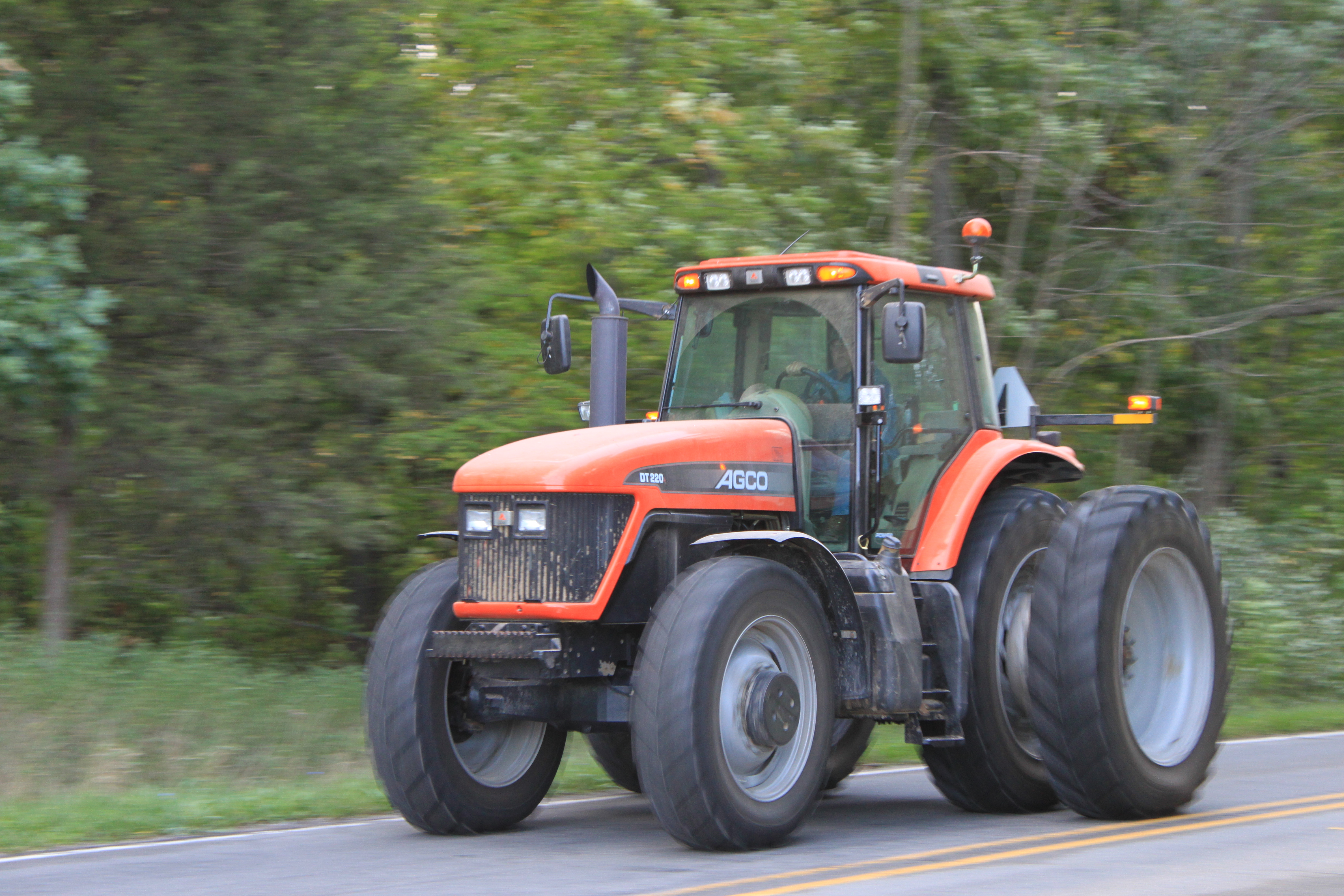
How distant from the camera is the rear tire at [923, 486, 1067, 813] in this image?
313 inches

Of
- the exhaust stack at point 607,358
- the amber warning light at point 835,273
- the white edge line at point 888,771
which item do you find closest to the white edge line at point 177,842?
the exhaust stack at point 607,358

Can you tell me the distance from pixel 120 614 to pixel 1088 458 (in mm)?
10883

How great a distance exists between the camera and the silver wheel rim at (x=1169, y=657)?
317 inches

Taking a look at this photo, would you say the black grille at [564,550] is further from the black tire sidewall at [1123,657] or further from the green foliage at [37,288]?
the green foliage at [37,288]

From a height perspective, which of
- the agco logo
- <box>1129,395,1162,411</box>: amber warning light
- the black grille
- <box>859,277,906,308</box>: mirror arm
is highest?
<box>859,277,906,308</box>: mirror arm

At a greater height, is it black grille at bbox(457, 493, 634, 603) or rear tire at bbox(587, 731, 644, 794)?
black grille at bbox(457, 493, 634, 603)

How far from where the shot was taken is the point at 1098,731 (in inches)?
289

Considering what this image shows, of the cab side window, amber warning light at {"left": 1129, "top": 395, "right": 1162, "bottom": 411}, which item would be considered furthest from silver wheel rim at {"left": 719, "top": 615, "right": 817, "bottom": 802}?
amber warning light at {"left": 1129, "top": 395, "right": 1162, "bottom": 411}

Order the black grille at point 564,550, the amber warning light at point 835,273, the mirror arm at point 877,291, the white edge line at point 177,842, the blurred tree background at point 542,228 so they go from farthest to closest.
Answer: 1. the blurred tree background at point 542,228
2. the amber warning light at point 835,273
3. the mirror arm at point 877,291
4. the white edge line at point 177,842
5. the black grille at point 564,550

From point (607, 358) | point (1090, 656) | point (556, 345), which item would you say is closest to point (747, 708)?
point (1090, 656)

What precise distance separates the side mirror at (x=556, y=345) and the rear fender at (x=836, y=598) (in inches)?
63.5

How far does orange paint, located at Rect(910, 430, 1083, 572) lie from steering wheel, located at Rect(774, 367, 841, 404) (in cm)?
85

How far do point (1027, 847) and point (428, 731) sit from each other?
9.48 feet

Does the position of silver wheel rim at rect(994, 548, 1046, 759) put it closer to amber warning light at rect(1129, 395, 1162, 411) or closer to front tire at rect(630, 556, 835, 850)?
amber warning light at rect(1129, 395, 1162, 411)
